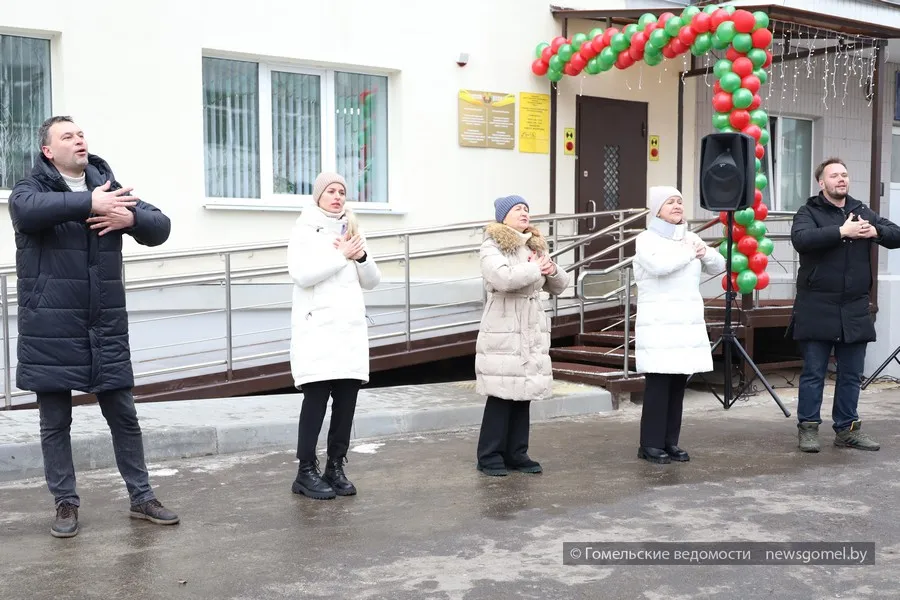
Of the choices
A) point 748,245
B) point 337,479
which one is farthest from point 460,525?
point 748,245

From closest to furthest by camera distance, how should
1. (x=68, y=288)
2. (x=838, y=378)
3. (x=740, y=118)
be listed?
(x=68, y=288), (x=838, y=378), (x=740, y=118)

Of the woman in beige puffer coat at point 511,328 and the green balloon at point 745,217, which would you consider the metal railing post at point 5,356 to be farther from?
the green balloon at point 745,217

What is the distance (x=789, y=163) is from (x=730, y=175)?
228 inches

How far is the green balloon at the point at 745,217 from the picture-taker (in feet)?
28.9

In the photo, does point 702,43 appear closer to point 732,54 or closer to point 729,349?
point 732,54

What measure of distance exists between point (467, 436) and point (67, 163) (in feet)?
11.4

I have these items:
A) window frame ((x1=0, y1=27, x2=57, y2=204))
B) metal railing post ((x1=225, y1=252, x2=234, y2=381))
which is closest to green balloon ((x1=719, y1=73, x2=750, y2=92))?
metal railing post ((x1=225, y1=252, x2=234, y2=381))

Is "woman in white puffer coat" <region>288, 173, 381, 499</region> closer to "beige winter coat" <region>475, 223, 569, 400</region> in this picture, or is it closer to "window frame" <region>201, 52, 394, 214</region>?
"beige winter coat" <region>475, 223, 569, 400</region>

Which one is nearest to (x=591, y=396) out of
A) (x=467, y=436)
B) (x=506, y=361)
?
(x=467, y=436)

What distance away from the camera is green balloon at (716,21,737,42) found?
873 centimetres

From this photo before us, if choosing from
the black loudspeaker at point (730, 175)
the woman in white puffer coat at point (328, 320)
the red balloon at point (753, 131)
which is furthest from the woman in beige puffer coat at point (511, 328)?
the red balloon at point (753, 131)

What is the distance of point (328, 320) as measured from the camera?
5137mm

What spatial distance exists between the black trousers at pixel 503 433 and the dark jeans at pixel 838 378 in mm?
1807

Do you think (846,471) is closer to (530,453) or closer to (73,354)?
(530,453)
